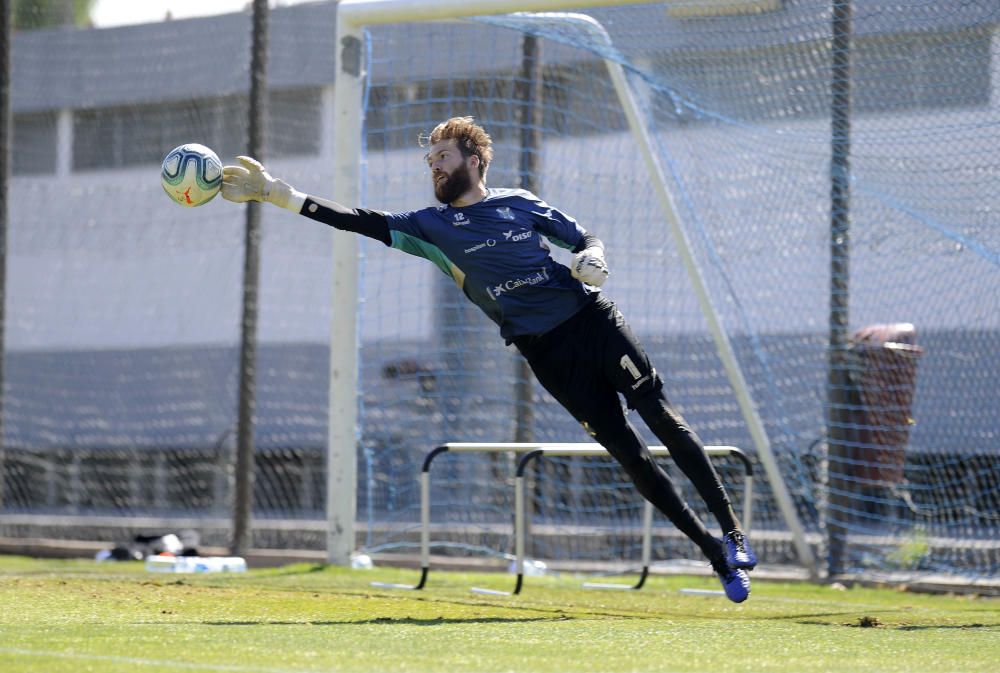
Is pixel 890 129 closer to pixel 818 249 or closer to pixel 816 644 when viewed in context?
pixel 818 249

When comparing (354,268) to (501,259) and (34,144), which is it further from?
(34,144)

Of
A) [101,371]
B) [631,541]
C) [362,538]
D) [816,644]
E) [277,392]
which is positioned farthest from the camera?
[101,371]

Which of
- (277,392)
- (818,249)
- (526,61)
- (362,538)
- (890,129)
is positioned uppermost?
(526,61)

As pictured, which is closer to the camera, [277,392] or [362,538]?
[362,538]

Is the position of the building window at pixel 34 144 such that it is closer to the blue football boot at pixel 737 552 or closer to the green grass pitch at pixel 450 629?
the green grass pitch at pixel 450 629

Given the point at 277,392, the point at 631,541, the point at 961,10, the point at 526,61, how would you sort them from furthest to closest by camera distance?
the point at 277,392, the point at 631,541, the point at 526,61, the point at 961,10

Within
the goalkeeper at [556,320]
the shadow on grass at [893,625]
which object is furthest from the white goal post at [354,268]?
the shadow on grass at [893,625]

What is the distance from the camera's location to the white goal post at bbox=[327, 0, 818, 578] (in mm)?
9250

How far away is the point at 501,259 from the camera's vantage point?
21.0ft

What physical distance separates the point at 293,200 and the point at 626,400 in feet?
5.66

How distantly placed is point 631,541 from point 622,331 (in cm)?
616

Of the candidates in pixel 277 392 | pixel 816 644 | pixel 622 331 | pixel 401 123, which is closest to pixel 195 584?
pixel 622 331

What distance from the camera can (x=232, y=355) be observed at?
20.3 meters

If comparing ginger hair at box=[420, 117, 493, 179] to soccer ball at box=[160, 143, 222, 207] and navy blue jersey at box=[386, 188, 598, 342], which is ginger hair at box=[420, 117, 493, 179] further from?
soccer ball at box=[160, 143, 222, 207]
